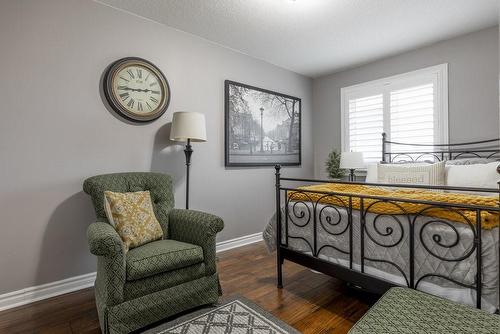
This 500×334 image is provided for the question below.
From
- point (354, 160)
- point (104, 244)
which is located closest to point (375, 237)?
point (104, 244)

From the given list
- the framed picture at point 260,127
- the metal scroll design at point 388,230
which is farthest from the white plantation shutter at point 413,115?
the metal scroll design at point 388,230

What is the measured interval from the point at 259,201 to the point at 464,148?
2512 millimetres

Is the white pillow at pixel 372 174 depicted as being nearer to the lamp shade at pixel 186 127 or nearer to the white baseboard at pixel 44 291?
the lamp shade at pixel 186 127

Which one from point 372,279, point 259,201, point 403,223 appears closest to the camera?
point 403,223

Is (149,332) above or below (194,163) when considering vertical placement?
Answer: below

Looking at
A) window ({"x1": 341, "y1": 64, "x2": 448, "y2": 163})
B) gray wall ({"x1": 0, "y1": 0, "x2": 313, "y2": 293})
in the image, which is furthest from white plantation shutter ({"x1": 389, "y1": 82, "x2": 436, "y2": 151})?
gray wall ({"x1": 0, "y1": 0, "x2": 313, "y2": 293})

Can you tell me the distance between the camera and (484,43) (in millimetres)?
2971

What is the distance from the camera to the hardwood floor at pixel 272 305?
1.77 metres

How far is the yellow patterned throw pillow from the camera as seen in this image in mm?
1881

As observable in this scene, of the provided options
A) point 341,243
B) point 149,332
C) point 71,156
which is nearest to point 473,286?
point 341,243

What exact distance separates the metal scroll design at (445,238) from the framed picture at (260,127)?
7.46ft

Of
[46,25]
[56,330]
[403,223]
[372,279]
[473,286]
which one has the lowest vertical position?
[56,330]

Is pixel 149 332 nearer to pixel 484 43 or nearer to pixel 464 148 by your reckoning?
pixel 464 148

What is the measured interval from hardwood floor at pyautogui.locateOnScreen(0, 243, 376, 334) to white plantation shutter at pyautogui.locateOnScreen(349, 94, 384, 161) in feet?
7.13
